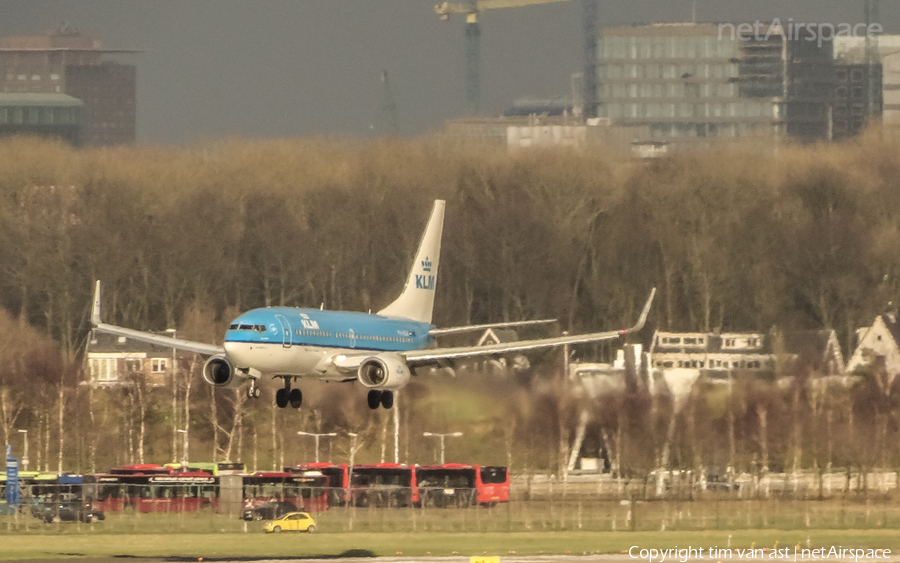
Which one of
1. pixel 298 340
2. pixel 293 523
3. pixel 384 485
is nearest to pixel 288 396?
pixel 298 340

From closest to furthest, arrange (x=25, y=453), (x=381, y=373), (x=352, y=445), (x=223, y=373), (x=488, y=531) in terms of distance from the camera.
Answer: (x=223, y=373)
(x=381, y=373)
(x=488, y=531)
(x=352, y=445)
(x=25, y=453)

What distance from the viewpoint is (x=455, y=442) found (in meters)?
125

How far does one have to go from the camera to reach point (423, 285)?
99.9 meters

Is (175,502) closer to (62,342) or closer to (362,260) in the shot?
(62,342)

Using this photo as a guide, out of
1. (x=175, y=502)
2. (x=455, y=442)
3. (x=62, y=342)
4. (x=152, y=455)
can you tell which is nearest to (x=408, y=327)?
(x=175, y=502)

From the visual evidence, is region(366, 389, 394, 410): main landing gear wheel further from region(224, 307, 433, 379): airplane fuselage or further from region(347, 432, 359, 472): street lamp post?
region(347, 432, 359, 472): street lamp post

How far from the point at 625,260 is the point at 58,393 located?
67.5m

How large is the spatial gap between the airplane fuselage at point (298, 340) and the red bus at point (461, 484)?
835 inches

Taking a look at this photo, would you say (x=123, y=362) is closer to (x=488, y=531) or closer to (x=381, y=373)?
(x=488, y=531)

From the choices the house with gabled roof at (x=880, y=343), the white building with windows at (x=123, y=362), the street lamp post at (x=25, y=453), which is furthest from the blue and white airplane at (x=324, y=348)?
the white building with windows at (x=123, y=362)

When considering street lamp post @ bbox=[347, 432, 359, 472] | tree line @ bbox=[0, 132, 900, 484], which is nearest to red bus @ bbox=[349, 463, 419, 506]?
street lamp post @ bbox=[347, 432, 359, 472]

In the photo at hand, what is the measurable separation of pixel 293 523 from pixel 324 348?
867 inches

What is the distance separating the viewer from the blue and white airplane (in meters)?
82.8

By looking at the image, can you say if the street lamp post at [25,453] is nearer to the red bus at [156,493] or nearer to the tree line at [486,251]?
the red bus at [156,493]
